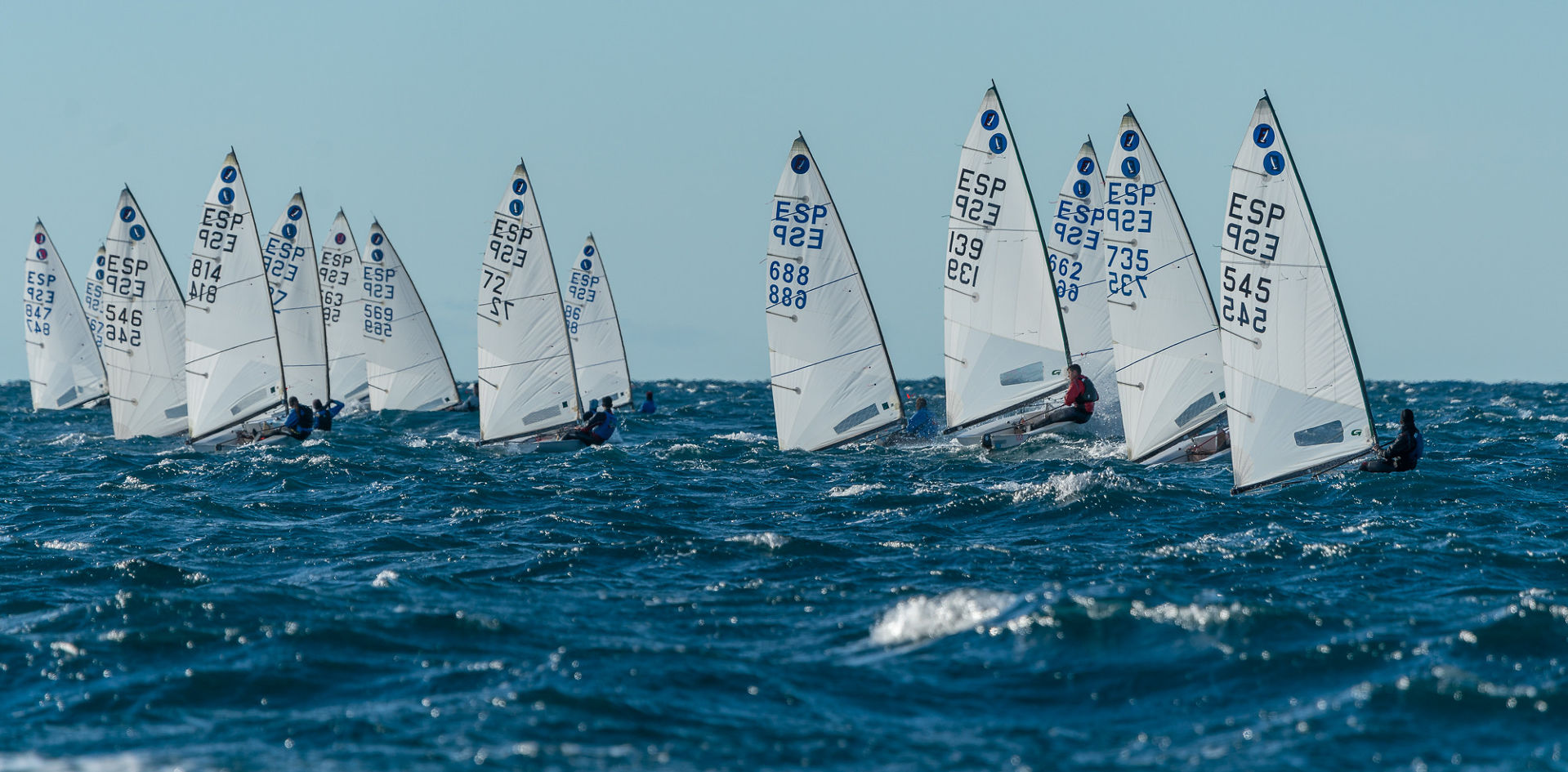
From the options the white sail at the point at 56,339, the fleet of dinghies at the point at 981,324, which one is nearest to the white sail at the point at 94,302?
the white sail at the point at 56,339

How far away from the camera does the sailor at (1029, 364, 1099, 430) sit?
104ft

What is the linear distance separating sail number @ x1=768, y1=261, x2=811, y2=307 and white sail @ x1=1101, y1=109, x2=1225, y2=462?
22.0 ft

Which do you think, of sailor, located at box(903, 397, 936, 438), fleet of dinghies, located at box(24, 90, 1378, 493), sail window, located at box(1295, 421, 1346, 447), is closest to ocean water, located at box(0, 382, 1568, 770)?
sail window, located at box(1295, 421, 1346, 447)

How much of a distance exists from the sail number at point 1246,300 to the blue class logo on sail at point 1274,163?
1.61m

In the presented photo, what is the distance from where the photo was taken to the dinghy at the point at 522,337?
3534 centimetres

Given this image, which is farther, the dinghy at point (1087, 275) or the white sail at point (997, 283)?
the dinghy at point (1087, 275)

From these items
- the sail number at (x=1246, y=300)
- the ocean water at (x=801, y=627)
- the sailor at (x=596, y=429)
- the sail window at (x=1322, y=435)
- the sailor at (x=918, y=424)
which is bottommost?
the ocean water at (x=801, y=627)

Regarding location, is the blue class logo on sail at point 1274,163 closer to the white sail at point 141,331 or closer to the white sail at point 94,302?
the white sail at point 141,331

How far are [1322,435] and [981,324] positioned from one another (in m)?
9.74

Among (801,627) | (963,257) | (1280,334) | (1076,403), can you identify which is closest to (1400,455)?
Result: (1280,334)

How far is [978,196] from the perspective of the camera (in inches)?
1272

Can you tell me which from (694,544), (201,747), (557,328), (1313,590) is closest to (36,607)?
(201,747)

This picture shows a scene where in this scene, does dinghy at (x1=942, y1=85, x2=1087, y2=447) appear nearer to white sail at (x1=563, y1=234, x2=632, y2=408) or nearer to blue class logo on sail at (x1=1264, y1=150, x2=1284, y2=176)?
blue class logo on sail at (x1=1264, y1=150, x2=1284, y2=176)

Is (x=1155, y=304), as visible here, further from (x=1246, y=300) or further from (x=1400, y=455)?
A: (x=1400, y=455)
